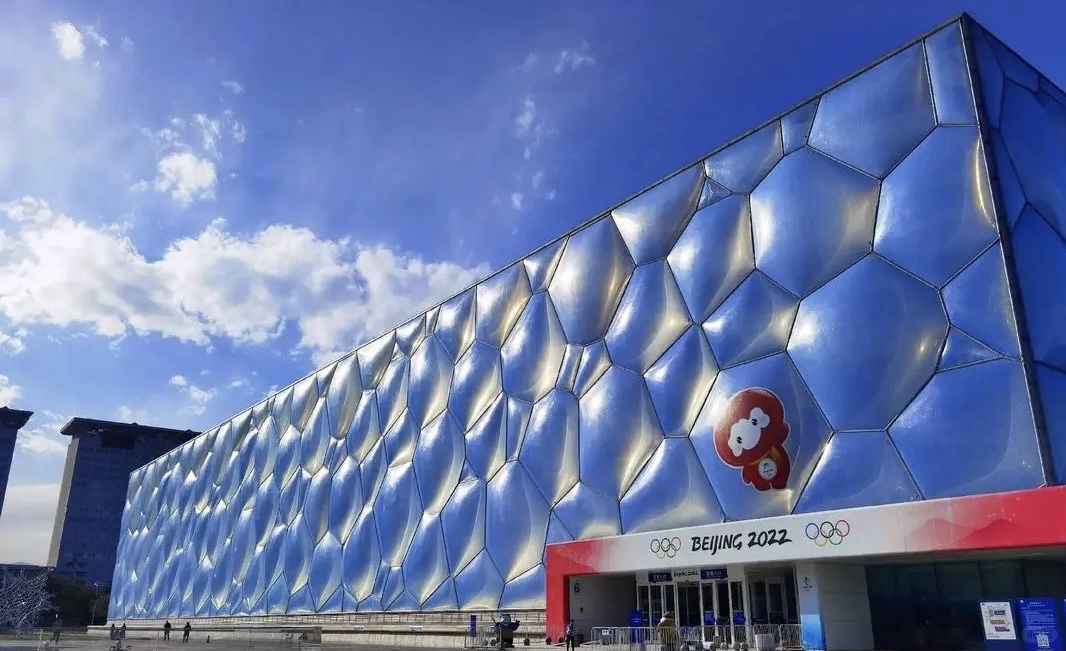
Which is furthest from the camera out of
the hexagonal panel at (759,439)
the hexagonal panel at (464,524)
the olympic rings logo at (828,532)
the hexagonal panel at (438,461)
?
the hexagonal panel at (438,461)

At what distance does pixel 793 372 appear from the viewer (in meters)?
17.7

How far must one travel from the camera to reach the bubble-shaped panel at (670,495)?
19062mm

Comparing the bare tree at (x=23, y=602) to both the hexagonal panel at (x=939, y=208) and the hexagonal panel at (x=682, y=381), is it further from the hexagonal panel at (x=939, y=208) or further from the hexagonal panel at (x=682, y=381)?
the hexagonal panel at (x=939, y=208)

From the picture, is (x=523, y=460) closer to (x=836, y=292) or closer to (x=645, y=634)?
(x=645, y=634)

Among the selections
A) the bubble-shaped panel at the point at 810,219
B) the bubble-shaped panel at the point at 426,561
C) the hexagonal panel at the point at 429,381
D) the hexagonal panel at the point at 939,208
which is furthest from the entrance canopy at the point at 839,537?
the hexagonal panel at the point at 429,381

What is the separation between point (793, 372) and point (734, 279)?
3.00 meters

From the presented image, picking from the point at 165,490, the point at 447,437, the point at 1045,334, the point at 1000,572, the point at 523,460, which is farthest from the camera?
the point at 165,490

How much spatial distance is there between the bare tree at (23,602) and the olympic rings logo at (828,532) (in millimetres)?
85295

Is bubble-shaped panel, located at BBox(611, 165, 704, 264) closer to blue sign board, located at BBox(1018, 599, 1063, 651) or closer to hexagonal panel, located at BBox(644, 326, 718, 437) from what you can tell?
hexagonal panel, located at BBox(644, 326, 718, 437)

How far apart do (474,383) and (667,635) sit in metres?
12.3

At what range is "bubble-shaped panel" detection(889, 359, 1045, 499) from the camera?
13930 mm

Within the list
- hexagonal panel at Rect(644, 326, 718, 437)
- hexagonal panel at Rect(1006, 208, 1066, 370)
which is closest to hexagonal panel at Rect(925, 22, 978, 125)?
hexagonal panel at Rect(1006, 208, 1066, 370)

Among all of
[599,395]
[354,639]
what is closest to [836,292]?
[599,395]

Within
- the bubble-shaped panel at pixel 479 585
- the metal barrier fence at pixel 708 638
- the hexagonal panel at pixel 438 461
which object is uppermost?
the hexagonal panel at pixel 438 461
